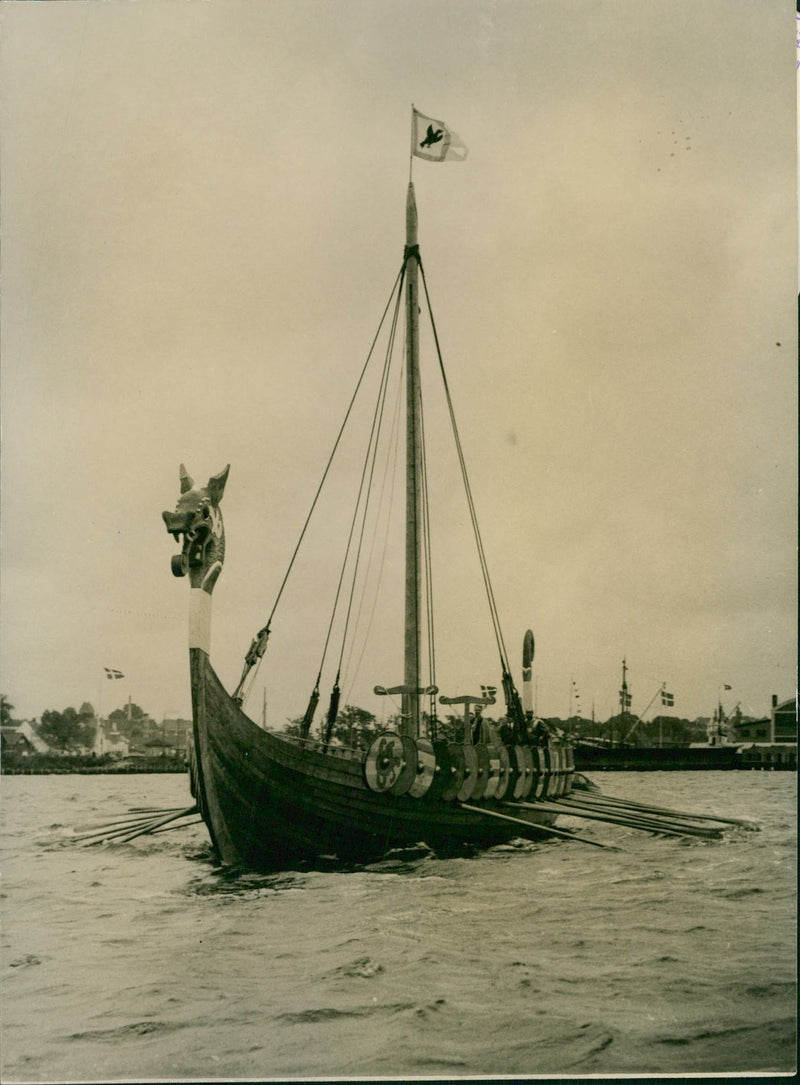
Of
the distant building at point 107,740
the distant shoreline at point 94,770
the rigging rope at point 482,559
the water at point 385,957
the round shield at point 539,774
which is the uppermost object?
the rigging rope at point 482,559

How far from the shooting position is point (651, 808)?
507 centimetres

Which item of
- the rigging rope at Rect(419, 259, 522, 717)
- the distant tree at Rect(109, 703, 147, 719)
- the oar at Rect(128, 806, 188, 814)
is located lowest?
the oar at Rect(128, 806, 188, 814)

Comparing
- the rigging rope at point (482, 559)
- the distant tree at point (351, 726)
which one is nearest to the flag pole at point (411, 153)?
the rigging rope at point (482, 559)

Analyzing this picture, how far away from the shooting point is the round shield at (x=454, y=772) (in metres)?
4.98

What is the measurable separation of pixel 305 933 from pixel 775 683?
2351 millimetres

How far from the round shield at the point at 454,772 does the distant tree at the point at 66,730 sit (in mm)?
1691

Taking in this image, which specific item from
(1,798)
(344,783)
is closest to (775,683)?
(344,783)

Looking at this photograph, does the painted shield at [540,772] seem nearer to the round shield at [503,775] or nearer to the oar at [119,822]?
the round shield at [503,775]

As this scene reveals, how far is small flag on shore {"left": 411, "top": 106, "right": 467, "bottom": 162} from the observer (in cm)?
465

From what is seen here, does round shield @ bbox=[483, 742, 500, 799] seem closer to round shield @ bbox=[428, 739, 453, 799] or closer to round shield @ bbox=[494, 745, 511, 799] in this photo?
round shield @ bbox=[494, 745, 511, 799]

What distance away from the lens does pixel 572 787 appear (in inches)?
217

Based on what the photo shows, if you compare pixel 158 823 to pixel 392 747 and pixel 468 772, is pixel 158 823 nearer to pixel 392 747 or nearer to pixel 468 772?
pixel 392 747

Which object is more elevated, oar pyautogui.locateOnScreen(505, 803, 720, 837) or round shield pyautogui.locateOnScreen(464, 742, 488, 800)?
round shield pyautogui.locateOnScreen(464, 742, 488, 800)

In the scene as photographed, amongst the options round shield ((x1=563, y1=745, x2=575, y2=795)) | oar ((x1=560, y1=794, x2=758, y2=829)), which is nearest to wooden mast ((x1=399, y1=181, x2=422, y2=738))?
round shield ((x1=563, y1=745, x2=575, y2=795))
